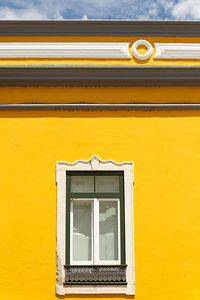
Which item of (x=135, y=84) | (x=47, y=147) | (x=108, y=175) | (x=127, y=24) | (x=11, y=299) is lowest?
(x=11, y=299)

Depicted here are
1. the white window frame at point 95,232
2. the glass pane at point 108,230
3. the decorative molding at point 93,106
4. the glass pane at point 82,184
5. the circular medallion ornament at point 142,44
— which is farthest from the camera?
the circular medallion ornament at point 142,44

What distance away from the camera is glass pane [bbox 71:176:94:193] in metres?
7.68

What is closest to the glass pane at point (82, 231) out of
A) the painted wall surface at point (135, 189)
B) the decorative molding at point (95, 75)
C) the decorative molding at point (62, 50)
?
the painted wall surface at point (135, 189)

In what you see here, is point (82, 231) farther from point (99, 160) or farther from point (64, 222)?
point (99, 160)

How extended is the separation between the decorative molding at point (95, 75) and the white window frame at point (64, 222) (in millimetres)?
1463

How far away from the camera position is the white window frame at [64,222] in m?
7.21

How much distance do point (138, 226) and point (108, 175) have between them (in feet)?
3.35

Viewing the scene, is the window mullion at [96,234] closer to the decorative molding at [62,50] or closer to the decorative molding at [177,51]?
the decorative molding at [62,50]

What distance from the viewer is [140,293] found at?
7.23m

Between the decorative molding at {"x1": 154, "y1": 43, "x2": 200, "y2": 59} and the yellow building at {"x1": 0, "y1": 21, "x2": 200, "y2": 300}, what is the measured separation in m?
0.02

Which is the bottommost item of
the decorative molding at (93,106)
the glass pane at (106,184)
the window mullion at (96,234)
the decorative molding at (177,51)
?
the window mullion at (96,234)

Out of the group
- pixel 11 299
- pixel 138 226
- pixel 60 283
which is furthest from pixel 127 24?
pixel 11 299

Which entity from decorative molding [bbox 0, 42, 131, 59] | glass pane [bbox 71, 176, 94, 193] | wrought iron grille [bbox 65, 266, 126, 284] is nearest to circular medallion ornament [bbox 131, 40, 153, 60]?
decorative molding [bbox 0, 42, 131, 59]

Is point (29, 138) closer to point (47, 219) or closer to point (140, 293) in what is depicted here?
point (47, 219)
